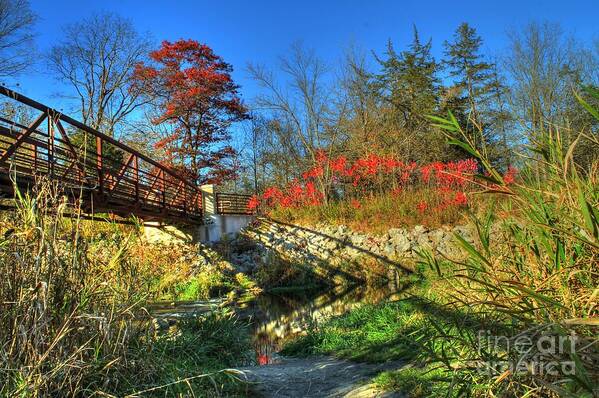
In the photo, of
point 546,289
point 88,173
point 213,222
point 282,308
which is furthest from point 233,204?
point 546,289

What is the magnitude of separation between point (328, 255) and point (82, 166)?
11.1 m

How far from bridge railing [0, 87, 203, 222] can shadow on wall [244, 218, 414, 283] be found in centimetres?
290

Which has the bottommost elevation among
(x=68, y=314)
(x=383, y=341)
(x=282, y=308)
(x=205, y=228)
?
(x=282, y=308)

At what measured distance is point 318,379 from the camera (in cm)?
435

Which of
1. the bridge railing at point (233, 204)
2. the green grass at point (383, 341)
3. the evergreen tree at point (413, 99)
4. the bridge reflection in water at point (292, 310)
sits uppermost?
the evergreen tree at point (413, 99)

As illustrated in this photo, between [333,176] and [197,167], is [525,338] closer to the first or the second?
[333,176]

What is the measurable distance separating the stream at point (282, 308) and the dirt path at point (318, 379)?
1.15 meters

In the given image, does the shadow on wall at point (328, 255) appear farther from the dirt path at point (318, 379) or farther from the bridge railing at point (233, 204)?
the dirt path at point (318, 379)

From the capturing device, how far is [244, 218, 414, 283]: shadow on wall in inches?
599

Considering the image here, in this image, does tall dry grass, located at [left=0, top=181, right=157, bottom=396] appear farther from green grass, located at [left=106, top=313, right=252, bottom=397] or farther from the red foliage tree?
Answer: the red foliage tree

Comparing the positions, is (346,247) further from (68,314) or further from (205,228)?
(68,314)

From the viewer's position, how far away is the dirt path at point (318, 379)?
12.6 ft

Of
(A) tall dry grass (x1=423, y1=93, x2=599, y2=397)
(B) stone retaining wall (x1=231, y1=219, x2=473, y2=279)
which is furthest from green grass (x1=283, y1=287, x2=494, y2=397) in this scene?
(B) stone retaining wall (x1=231, y1=219, x2=473, y2=279)

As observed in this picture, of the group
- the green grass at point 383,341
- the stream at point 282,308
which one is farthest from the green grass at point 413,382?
the stream at point 282,308
